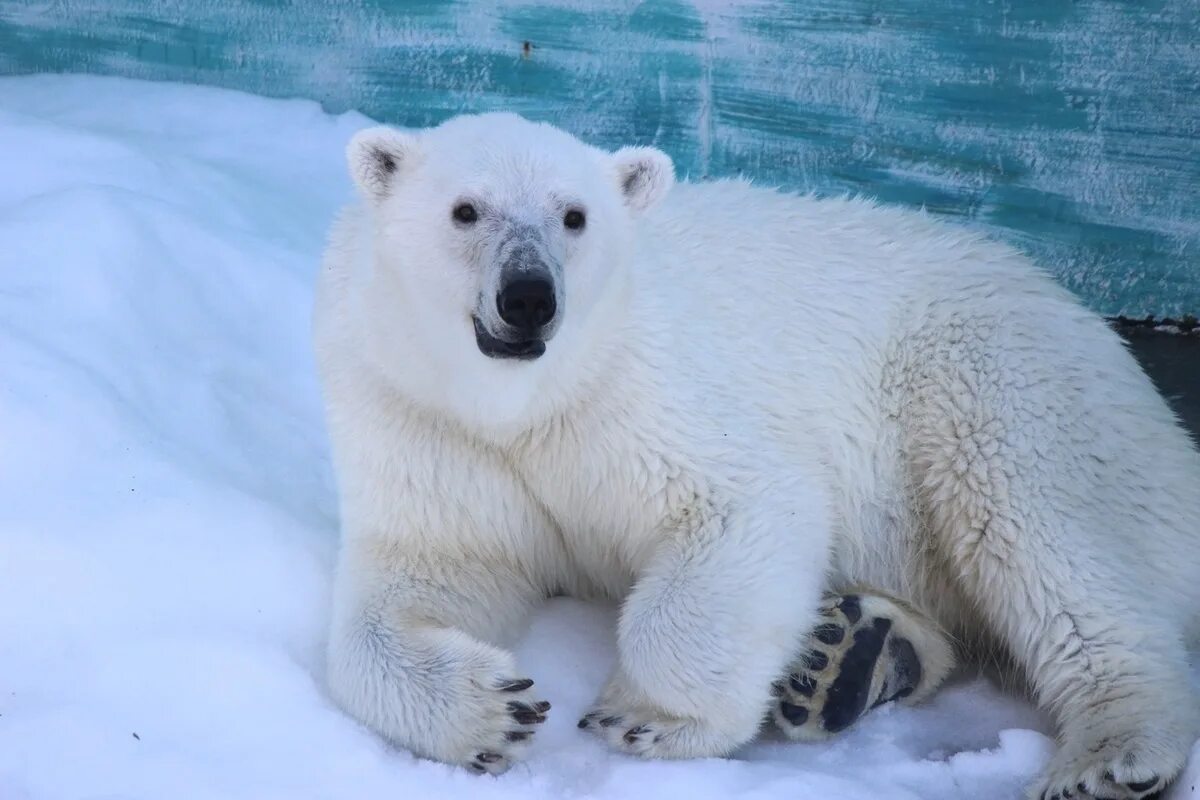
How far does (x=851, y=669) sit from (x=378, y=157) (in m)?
1.60

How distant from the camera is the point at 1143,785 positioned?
2758 mm

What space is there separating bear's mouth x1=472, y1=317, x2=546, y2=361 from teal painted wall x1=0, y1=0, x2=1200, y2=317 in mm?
2714

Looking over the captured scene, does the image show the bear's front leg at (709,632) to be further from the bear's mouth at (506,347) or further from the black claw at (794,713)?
the bear's mouth at (506,347)

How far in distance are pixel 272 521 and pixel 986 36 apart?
3.26 meters

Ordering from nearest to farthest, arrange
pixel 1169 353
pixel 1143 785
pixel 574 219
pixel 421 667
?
1. pixel 1143 785
2. pixel 421 667
3. pixel 574 219
4. pixel 1169 353

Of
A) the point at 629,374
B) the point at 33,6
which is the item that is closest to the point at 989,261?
the point at 629,374

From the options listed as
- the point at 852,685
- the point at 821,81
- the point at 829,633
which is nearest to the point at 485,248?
the point at 829,633

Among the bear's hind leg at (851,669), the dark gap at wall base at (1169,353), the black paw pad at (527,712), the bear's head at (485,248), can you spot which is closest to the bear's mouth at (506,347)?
the bear's head at (485,248)

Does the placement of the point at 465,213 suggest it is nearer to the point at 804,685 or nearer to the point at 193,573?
the point at 193,573

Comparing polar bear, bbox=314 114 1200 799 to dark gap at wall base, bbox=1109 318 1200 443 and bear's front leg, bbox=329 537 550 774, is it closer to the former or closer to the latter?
bear's front leg, bbox=329 537 550 774

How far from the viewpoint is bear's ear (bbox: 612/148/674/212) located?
3273mm

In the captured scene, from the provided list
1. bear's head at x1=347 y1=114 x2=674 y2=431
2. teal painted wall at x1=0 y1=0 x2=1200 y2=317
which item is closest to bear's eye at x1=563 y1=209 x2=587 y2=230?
bear's head at x1=347 y1=114 x2=674 y2=431

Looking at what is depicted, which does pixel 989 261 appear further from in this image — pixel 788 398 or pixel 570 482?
pixel 570 482

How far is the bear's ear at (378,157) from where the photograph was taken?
3.09 meters
